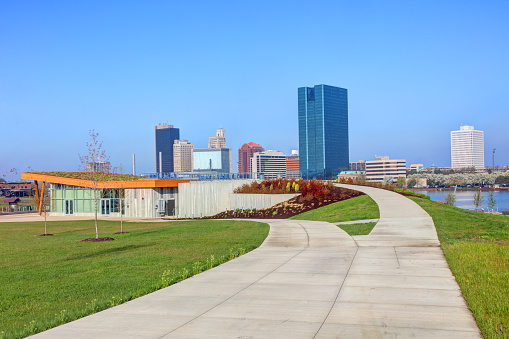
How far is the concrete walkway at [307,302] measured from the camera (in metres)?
6.00

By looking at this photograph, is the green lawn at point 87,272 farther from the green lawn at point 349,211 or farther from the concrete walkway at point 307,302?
the green lawn at point 349,211

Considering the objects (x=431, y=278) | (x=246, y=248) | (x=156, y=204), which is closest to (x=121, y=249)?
(x=246, y=248)

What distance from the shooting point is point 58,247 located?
16.1 meters

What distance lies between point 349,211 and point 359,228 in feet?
20.9

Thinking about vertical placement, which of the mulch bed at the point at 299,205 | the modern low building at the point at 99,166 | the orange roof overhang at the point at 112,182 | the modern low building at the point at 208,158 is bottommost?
the mulch bed at the point at 299,205

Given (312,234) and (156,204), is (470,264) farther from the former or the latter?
(156,204)

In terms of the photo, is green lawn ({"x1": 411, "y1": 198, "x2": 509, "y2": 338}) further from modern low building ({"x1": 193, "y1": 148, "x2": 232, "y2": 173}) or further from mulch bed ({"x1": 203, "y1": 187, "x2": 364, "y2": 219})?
modern low building ({"x1": 193, "y1": 148, "x2": 232, "y2": 173})

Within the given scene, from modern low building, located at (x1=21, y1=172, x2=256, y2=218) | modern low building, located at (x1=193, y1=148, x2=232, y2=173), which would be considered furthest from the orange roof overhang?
modern low building, located at (x1=193, y1=148, x2=232, y2=173)

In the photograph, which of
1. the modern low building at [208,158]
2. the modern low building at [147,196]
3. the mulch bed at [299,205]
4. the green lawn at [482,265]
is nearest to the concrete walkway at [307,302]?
the green lawn at [482,265]

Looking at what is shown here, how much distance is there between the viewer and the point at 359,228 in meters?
16.8

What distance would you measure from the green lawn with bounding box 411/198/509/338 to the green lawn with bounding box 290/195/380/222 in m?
3.89

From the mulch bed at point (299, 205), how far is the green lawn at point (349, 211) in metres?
1.60

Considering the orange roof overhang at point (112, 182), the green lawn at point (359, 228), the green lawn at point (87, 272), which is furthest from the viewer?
the orange roof overhang at point (112, 182)

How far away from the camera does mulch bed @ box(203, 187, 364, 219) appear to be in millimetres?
29141
